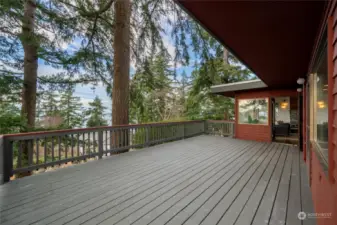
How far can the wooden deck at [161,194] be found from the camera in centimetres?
214

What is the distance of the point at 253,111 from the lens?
27.8 ft

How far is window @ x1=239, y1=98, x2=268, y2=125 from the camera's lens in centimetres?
808

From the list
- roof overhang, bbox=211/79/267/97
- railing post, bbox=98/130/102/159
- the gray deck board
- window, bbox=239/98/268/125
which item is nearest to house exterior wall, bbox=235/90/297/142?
window, bbox=239/98/268/125

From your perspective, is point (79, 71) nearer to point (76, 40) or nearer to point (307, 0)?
point (76, 40)

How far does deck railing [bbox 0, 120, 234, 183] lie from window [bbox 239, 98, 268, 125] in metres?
0.85

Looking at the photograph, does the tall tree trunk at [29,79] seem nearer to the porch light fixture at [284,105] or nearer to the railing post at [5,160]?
the railing post at [5,160]

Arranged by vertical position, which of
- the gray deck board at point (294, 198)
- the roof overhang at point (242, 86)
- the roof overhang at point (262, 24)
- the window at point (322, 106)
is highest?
the roof overhang at point (242, 86)

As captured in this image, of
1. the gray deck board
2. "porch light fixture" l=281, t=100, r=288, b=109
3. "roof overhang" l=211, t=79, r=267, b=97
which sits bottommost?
the gray deck board

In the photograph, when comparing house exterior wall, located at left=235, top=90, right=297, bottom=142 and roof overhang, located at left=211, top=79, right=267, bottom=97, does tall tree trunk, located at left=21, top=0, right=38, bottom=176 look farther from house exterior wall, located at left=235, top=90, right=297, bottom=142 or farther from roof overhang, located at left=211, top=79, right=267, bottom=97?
house exterior wall, located at left=235, top=90, right=297, bottom=142

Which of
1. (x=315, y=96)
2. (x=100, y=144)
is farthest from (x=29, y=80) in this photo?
(x=315, y=96)

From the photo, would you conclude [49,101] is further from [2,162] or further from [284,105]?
[284,105]

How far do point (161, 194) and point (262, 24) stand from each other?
8.80 ft

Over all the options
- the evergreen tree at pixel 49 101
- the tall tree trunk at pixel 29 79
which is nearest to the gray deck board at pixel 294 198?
the tall tree trunk at pixel 29 79

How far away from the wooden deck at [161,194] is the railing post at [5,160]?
169 mm
